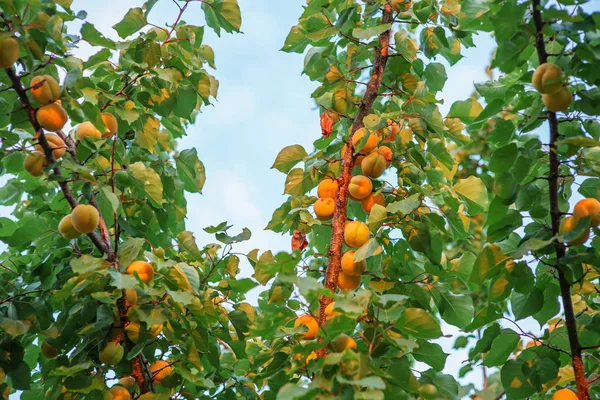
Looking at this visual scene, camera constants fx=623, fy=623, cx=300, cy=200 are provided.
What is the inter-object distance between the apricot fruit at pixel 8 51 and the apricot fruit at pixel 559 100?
1.47 metres

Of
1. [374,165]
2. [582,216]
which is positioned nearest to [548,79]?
[582,216]

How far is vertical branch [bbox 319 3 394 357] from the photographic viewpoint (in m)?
1.91

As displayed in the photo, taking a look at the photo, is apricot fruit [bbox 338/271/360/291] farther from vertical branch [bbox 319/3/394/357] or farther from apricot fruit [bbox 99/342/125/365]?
apricot fruit [bbox 99/342/125/365]

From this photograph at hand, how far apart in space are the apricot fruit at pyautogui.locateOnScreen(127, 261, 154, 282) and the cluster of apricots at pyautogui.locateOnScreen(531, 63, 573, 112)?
122 centimetres

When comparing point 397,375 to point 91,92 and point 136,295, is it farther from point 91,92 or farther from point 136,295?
point 91,92

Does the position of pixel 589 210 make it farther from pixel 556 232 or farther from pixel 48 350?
pixel 48 350

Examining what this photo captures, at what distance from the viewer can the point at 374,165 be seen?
2.06 meters

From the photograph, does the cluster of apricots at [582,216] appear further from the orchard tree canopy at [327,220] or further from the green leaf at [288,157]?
the green leaf at [288,157]

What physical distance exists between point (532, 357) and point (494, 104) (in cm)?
78

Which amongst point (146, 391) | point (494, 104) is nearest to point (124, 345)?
point (146, 391)

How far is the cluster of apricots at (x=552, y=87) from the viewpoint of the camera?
160 cm

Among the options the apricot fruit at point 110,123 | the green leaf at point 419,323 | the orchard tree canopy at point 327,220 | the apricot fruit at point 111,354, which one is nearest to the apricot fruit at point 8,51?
the orchard tree canopy at point 327,220

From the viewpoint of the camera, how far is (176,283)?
189cm

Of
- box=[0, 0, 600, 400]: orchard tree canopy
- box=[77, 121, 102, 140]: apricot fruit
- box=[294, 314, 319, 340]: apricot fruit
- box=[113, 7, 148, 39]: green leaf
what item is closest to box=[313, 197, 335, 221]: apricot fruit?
box=[0, 0, 600, 400]: orchard tree canopy
